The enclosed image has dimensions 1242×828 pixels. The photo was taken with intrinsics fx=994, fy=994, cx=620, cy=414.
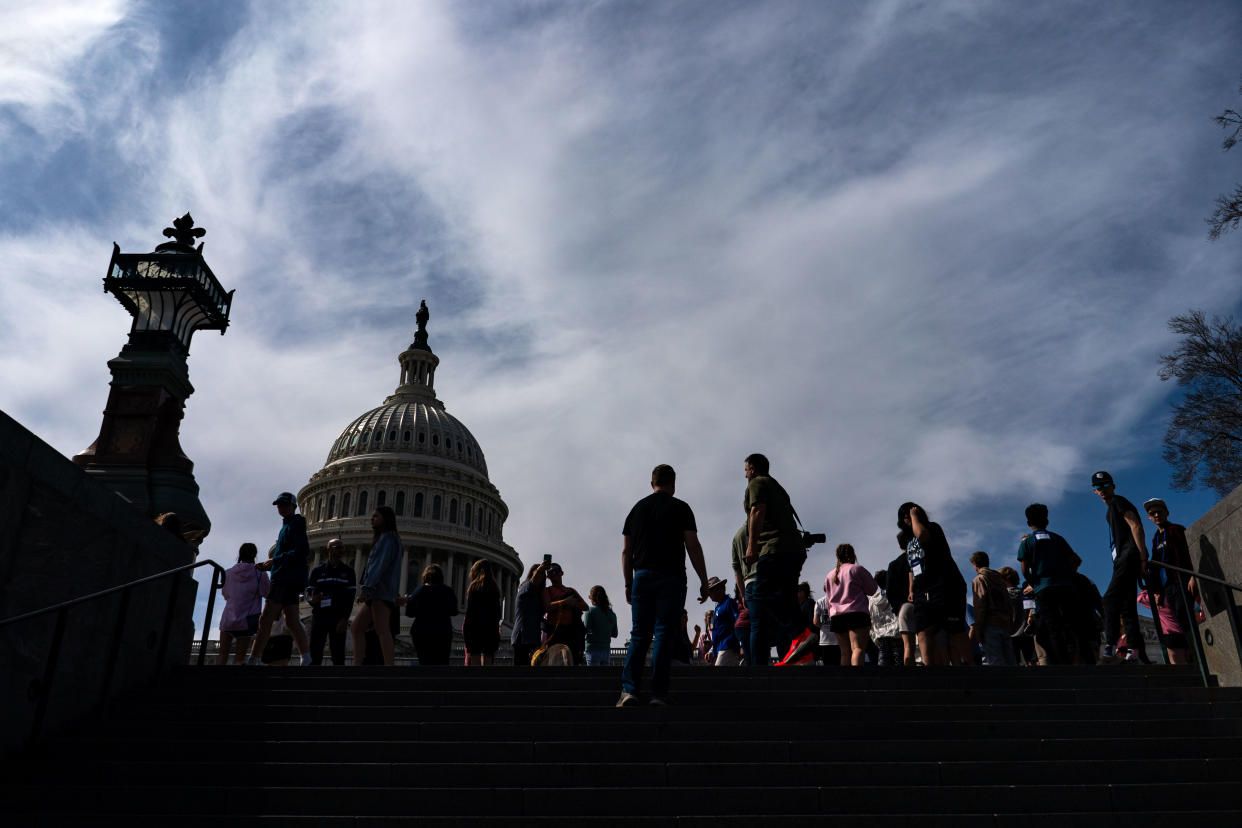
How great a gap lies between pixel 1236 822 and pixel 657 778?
3.38 m

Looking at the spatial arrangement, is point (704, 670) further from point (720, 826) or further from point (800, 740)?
point (720, 826)

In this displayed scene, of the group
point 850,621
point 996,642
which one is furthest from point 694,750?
point 996,642

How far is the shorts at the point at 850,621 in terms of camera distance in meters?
10.8

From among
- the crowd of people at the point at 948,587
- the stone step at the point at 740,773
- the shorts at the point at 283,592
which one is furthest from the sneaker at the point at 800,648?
the shorts at the point at 283,592

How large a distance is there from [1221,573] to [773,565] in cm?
405

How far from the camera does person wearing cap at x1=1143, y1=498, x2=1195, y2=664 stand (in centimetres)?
966

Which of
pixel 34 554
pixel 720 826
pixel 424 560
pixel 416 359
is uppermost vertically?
pixel 416 359

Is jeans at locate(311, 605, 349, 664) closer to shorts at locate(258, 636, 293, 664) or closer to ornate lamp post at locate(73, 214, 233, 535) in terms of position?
shorts at locate(258, 636, 293, 664)

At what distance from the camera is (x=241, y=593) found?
13398 mm

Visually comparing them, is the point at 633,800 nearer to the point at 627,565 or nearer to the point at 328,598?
the point at 627,565

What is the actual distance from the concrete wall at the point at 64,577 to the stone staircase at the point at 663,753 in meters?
0.36

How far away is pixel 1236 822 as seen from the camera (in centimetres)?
569

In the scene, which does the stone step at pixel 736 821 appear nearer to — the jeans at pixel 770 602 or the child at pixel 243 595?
the jeans at pixel 770 602

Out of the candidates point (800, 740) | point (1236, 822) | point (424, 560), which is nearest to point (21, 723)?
point (800, 740)
